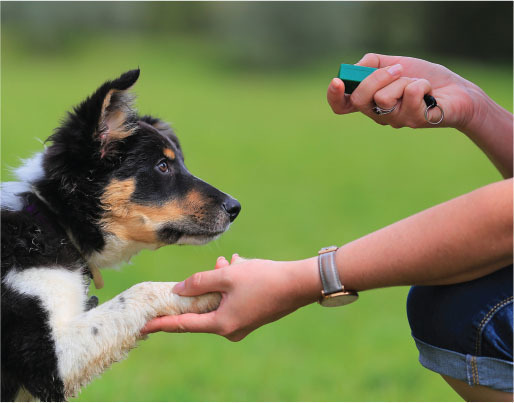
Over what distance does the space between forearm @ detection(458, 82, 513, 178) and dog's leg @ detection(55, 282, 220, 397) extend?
4.24 feet

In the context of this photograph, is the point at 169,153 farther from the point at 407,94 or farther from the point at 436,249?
the point at 436,249

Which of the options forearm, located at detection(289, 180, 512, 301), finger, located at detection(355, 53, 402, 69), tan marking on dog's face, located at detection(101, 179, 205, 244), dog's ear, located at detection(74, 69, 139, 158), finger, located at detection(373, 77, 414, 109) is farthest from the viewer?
→ tan marking on dog's face, located at detection(101, 179, 205, 244)

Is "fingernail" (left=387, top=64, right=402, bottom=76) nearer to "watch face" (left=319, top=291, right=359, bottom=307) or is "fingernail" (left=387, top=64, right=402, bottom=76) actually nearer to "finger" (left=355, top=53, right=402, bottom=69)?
"finger" (left=355, top=53, right=402, bottom=69)

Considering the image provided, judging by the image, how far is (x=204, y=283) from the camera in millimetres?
2680

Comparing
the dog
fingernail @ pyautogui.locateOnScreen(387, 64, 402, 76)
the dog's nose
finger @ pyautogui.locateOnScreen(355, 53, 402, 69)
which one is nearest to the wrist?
the dog

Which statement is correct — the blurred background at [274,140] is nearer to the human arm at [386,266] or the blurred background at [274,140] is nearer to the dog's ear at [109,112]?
the dog's ear at [109,112]

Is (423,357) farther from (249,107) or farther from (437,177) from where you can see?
(249,107)

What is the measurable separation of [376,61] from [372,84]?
31 centimetres

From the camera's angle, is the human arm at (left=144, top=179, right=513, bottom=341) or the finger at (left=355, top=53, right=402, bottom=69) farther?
the finger at (left=355, top=53, right=402, bottom=69)

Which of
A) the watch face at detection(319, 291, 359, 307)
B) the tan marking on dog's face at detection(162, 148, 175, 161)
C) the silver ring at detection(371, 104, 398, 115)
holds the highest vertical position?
the silver ring at detection(371, 104, 398, 115)

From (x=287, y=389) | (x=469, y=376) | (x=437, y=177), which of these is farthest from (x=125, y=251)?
(x=437, y=177)

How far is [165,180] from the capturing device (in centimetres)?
343

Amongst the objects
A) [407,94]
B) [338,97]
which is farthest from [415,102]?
[338,97]

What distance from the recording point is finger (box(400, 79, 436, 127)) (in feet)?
8.68
